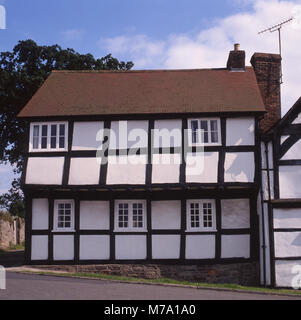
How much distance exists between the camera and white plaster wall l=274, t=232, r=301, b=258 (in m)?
18.0

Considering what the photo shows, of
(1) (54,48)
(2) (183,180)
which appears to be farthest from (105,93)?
(1) (54,48)

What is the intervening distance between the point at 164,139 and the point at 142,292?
22.4 feet

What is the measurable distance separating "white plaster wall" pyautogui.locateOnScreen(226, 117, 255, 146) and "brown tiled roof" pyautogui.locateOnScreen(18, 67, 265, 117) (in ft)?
1.48

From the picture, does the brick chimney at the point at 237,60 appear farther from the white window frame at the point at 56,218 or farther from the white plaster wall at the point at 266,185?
the white window frame at the point at 56,218

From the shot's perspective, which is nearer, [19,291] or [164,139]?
[19,291]

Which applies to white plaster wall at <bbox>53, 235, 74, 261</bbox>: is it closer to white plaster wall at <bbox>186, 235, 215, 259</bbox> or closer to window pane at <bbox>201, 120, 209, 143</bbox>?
white plaster wall at <bbox>186, 235, 215, 259</bbox>

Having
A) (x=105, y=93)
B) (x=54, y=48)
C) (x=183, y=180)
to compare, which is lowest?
(x=183, y=180)

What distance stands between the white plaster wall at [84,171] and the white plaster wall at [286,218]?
7045 millimetres

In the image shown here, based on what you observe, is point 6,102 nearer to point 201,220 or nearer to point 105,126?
point 105,126

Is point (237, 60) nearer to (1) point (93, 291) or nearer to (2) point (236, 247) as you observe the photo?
(2) point (236, 247)

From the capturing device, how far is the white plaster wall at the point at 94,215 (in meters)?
19.3

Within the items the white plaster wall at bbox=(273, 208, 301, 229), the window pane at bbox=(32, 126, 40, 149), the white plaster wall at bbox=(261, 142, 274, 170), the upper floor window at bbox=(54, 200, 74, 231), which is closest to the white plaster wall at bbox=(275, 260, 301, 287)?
the white plaster wall at bbox=(273, 208, 301, 229)

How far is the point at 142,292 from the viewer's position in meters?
14.6
